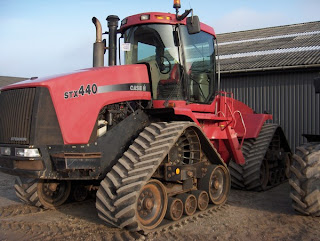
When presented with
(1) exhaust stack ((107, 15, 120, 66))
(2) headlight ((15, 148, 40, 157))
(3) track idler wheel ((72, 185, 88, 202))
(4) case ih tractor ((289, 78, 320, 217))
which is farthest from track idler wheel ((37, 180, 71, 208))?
(4) case ih tractor ((289, 78, 320, 217))

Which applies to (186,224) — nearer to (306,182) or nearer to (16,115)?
(306,182)

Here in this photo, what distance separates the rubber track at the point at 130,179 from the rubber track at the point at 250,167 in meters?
3.37

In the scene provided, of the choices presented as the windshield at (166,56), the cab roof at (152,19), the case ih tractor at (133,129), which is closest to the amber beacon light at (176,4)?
the case ih tractor at (133,129)

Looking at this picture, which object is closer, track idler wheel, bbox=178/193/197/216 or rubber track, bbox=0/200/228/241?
rubber track, bbox=0/200/228/241

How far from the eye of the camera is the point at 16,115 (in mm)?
5176

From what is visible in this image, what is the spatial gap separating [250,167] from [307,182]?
2.52 metres

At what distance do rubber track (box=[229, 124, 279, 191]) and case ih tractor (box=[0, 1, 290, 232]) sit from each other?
25.4 inches

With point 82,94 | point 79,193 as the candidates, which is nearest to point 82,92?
point 82,94

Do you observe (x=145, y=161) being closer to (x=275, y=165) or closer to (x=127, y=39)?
(x=127, y=39)

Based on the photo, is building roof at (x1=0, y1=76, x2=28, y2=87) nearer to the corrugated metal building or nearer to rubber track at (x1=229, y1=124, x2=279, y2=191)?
the corrugated metal building

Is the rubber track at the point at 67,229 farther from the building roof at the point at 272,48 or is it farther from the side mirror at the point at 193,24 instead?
the building roof at the point at 272,48

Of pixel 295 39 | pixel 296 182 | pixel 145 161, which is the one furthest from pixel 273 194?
pixel 295 39

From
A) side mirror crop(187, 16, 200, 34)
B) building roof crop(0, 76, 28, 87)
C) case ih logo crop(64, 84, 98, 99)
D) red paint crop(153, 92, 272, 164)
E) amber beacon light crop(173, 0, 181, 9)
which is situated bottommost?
red paint crop(153, 92, 272, 164)

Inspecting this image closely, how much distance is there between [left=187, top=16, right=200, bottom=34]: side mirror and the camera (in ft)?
19.6
